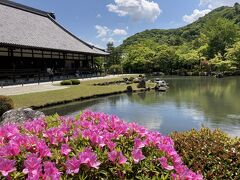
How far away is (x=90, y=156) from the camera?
240 cm

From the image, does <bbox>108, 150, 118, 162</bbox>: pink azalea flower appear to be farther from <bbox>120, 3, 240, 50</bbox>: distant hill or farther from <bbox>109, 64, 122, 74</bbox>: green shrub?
<bbox>120, 3, 240, 50</bbox>: distant hill

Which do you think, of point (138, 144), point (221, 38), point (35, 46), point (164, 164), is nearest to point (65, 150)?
point (138, 144)

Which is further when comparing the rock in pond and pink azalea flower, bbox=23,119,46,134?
the rock in pond

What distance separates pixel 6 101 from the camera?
12602mm

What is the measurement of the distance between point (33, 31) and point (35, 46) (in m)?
5.45

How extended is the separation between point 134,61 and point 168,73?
7.02 m

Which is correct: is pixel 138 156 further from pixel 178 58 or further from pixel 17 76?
pixel 178 58

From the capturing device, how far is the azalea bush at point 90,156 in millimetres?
2336

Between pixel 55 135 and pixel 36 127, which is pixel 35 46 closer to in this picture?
pixel 36 127

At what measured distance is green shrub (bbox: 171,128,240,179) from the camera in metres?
3.87

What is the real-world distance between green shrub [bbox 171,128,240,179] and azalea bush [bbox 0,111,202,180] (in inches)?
43.1

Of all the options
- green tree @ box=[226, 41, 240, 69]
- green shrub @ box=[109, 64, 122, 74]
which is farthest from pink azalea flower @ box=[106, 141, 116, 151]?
green tree @ box=[226, 41, 240, 69]

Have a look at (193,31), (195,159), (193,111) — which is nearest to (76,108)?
(193,111)

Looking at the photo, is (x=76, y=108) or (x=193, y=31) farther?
(x=193, y=31)
